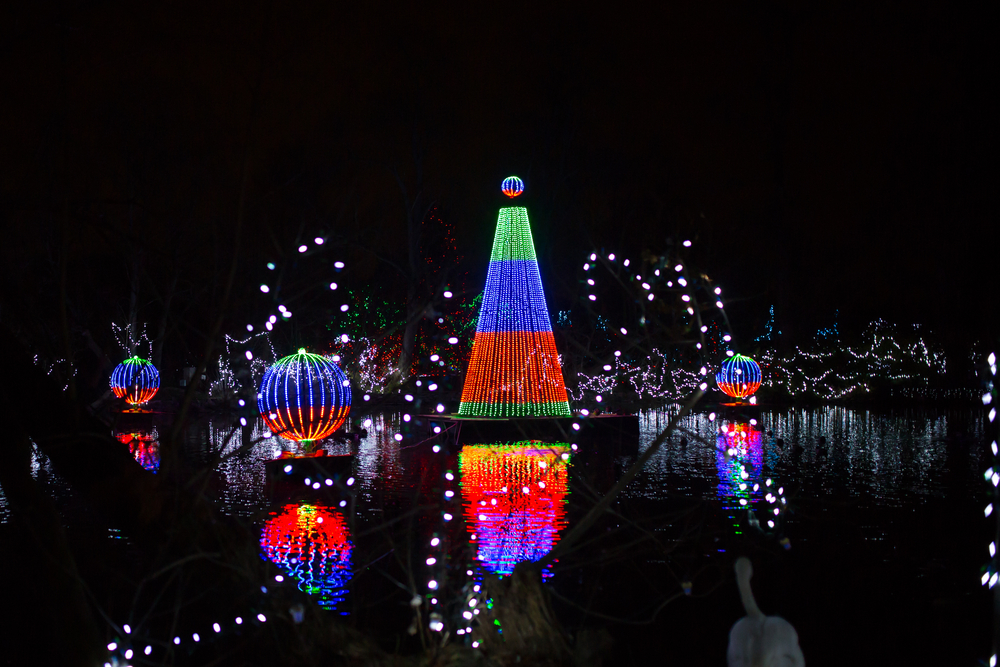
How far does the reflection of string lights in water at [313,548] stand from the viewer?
6074 millimetres

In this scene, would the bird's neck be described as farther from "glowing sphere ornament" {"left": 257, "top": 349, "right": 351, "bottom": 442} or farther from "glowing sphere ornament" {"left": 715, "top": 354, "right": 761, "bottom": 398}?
"glowing sphere ornament" {"left": 715, "top": 354, "right": 761, "bottom": 398}

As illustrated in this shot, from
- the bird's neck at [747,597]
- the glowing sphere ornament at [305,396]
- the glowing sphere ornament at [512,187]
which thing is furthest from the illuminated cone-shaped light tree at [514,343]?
the bird's neck at [747,597]

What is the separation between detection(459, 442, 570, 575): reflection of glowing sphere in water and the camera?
23.0ft

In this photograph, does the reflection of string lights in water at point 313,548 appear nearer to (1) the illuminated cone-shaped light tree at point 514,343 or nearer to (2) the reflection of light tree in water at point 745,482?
(2) the reflection of light tree in water at point 745,482

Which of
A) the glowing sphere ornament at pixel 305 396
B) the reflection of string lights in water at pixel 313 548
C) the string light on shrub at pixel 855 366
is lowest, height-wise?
the reflection of string lights in water at pixel 313 548

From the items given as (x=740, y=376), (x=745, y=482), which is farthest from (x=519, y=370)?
(x=740, y=376)

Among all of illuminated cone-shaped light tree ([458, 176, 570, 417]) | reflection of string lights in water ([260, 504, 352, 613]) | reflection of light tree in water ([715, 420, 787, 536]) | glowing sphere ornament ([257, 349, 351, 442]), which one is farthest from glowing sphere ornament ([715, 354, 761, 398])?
reflection of string lights in water ([260, 504, 352, 613])

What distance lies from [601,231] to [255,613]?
2485cm

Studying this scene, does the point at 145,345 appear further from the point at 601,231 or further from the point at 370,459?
the point at 370,459

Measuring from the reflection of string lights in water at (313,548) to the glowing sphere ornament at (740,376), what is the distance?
18.0 meters

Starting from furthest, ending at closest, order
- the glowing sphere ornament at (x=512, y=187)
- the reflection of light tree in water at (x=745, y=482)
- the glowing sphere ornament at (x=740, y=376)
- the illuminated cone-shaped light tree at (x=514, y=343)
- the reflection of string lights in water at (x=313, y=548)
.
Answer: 1. the glowing sphere ornament at (x=740, y=376)
2. the illuminated cone-shaped light tree at (x=514, y=343)
3. the glowing sphere ornament at (x=512, y=187)
4. the reflection of light tree in water at (x=745, y=482)
5. the reflection of string lights in water at (x=313, y=548)

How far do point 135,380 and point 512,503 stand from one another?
17183 millimetres

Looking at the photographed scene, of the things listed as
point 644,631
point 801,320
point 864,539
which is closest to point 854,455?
point 864,539

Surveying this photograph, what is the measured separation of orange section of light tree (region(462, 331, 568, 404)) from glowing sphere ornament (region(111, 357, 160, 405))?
12107 millimetres
